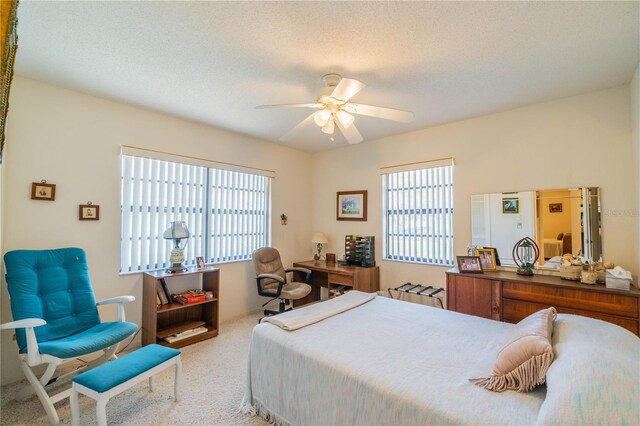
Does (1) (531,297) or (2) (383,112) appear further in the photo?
(1) (531,297)

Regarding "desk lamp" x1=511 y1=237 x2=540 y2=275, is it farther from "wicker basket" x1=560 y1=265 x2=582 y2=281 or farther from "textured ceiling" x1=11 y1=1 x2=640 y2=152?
"textured ceiling" x1=11 y1=1 x2=640 y2=152

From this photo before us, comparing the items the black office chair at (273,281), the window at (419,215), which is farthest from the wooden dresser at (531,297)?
the black office chair at (273,281)

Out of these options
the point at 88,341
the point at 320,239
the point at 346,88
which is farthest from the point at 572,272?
the point at 88,341

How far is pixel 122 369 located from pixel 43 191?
1.93 meters

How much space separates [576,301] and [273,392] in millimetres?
2650

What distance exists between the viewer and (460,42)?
1.96m

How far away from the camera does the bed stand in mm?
1057

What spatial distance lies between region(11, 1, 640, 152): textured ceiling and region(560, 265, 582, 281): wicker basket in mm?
1732

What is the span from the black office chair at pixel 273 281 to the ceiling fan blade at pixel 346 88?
2.37m

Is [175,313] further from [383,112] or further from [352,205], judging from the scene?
[383,112]

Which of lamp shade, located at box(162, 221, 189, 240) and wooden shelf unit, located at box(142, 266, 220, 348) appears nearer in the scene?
wooden shelf unit, located at box(142, 266, 220, 348)

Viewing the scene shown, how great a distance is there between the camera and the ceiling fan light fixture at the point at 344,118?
7.88 ft

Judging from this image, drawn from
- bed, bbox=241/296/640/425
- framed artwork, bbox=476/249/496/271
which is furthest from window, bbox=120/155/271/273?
framed artwork, bbox=476/249/496/271

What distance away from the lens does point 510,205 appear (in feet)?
10.5
